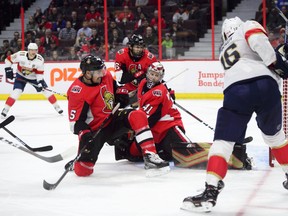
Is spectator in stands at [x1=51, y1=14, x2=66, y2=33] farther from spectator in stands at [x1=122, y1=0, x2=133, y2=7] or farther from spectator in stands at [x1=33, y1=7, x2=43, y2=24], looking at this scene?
spectator in stands at [x1=122, y1=0, x2=133, y2=7]

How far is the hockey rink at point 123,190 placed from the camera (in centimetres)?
329

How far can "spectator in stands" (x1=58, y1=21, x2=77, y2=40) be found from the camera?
1033 centimetres

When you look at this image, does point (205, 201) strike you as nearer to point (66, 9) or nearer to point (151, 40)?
point (151, 40)

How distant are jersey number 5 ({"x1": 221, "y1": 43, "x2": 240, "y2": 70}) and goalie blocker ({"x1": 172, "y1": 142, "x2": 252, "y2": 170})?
971 mm

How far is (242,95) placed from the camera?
3205mm

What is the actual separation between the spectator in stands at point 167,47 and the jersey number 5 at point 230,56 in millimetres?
6338

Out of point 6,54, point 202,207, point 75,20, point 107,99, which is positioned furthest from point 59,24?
point 202,207

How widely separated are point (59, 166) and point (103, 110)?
66cm

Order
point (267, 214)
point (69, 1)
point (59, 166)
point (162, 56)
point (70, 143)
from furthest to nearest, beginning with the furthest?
1. point (69, 1)
2. point (162, 56)
3. point (70, 143)
4. point (59, 166)
5. point (267, 214)

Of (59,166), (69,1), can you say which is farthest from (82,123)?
(69,1)

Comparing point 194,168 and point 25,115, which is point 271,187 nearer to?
point 194,168

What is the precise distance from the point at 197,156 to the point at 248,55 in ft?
4.01

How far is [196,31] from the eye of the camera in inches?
387

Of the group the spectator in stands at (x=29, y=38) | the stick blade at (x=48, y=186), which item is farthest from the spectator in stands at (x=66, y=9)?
the stick blade at (x=48, y=186)
